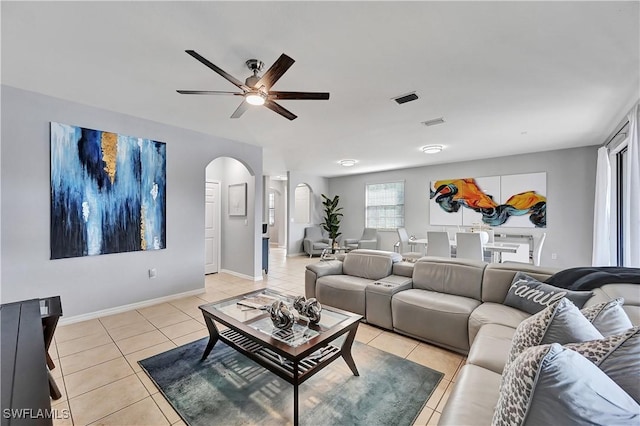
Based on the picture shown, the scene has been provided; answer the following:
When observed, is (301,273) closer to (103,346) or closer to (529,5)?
(103,346)

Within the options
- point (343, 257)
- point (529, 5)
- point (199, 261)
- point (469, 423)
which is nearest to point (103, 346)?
point (199, 261)

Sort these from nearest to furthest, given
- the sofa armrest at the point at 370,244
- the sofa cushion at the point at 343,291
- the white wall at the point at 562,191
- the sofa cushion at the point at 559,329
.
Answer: the sofa cushion at the point at 559,329 < the sofa cushion at the point at 343,291 < the white wall at the point at 562,191 < the sofa armrest at the point at 370,244

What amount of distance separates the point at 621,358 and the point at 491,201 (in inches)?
234

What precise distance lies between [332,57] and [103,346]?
11.1ft

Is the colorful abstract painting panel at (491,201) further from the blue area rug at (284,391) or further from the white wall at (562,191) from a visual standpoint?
the blue area rug at (284,391)

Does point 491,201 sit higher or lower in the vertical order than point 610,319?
higher

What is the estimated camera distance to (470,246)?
4082 millimetres

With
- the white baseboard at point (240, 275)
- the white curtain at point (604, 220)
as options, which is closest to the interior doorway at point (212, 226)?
the white baseboard at point (240, 275)

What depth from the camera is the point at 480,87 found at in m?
2.65

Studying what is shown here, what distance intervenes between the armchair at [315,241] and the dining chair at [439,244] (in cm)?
379

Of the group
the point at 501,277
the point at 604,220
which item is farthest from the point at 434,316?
the point at 604,220

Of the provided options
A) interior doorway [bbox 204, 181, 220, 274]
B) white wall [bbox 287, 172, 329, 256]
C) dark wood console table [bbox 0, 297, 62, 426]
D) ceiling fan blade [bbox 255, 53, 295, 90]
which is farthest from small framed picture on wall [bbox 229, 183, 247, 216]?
dark wood console table [bbox 0, 297, 62, 426]

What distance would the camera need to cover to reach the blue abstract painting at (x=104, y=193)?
2953 mm

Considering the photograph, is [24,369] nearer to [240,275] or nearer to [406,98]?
[406,98]
